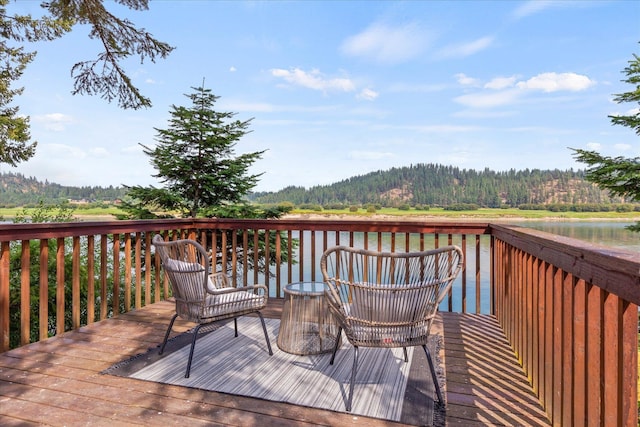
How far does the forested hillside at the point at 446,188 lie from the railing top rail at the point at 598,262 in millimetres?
20777

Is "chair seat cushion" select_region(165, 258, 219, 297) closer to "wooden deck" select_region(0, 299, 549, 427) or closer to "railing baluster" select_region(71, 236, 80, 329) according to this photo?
"wooden deck" select_region(0, 299, 549, 427)

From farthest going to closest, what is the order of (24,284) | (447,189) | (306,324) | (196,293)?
(447,189)
(24,284)
(306,324)
(196,293)

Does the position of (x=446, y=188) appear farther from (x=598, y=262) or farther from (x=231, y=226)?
(x=598, y=262)

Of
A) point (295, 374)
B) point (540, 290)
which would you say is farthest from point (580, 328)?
point (295, 374)

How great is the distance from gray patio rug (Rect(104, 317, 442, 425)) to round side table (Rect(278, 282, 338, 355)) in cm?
8

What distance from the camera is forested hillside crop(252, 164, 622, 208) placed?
1043 inches

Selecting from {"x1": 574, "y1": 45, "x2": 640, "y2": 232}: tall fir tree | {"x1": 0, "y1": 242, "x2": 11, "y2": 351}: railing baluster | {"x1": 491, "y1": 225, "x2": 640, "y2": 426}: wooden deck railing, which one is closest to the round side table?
{"x1": 491, "y1": 225, "x2": 640, "y2": 426}: wooden deck railing

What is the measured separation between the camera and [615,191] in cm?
725

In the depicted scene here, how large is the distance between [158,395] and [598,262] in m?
2.26

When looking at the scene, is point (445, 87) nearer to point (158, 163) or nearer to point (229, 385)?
point (158, 163)

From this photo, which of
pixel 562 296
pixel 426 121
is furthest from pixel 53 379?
pixel 426 121

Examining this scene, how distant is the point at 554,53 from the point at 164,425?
2474cm

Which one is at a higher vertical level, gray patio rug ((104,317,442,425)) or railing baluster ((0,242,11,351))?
railing baluster ((0,242,11,351))

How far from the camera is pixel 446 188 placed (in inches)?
1383
